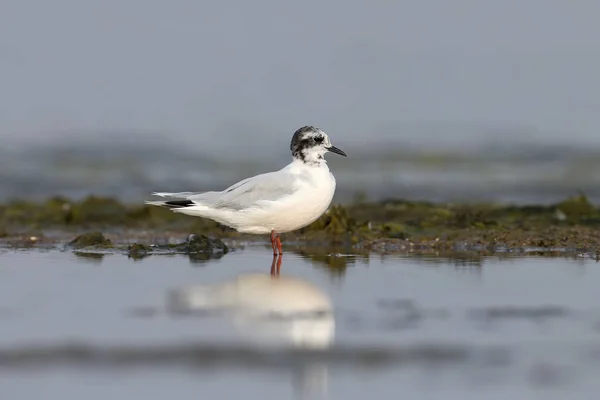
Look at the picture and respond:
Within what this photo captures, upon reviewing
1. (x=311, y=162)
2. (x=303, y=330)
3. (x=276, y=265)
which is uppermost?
(x=311, y=162)

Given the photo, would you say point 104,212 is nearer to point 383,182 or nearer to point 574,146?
point 383,182

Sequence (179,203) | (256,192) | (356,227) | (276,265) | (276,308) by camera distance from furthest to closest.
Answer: (356,227), (179,203), (256,192), (276,265), (276,308)

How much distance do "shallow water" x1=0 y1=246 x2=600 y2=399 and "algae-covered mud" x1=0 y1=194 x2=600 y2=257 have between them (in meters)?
1.05

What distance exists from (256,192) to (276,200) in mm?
193

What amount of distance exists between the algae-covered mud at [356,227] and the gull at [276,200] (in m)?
0.26

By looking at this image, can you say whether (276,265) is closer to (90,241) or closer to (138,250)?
(138,250)

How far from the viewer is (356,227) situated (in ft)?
32.3

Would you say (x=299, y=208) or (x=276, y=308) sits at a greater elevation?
(x=299, y=208)

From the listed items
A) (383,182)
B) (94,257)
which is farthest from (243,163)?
(94,257)

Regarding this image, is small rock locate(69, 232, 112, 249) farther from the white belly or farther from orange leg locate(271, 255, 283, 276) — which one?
orange leg locate(271, 255, 283, 276)

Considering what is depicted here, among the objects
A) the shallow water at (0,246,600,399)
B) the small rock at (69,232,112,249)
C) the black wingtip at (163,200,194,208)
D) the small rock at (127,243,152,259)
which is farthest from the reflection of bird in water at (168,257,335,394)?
the small rock at (69,232,112,249)

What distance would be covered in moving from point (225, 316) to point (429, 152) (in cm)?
1175

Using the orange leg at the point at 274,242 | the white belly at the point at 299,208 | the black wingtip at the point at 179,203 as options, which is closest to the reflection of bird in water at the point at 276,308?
the orange leg at the point at 274,242

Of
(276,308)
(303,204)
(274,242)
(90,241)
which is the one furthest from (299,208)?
(276,308)
